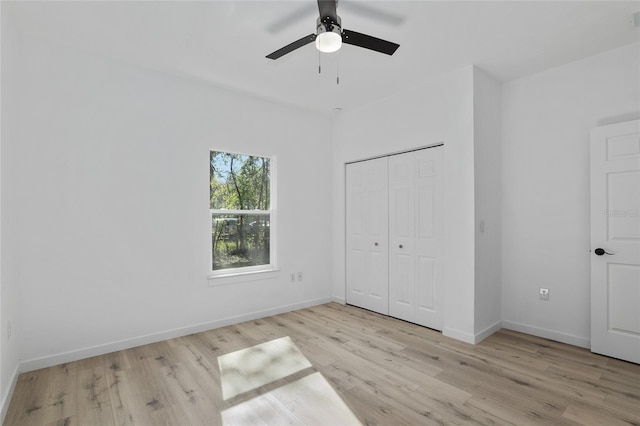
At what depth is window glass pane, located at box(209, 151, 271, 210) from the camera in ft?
12.8

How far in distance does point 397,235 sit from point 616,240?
2.06 meters

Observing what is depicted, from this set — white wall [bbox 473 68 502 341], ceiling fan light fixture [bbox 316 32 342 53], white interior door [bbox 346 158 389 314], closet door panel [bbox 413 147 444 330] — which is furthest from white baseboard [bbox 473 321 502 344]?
ceiling fan light fixture [bbox 316 32 342 53]

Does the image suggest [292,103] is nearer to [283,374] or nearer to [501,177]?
[501,177]

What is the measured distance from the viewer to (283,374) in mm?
2660

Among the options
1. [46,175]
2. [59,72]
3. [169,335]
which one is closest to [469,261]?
[169,335]

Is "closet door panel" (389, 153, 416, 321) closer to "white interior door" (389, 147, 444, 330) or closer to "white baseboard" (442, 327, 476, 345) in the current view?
"white interior door" (389, 147, 444, 330)

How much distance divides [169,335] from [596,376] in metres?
3.88

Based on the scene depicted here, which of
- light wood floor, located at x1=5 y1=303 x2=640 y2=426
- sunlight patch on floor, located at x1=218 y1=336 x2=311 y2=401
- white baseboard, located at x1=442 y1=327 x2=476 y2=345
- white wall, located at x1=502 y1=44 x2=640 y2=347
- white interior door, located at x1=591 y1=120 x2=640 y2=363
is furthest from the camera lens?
white baseboard, located at x1=442 y1=327 x2=476 y2=345

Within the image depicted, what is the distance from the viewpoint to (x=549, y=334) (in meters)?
3.39

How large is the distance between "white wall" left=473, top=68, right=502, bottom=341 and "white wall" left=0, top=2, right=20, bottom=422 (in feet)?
12.7

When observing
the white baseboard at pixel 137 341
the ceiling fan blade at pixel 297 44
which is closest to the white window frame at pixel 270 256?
the white baseboard at pixel 137 341

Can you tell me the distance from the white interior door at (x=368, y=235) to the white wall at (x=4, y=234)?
3568 mm

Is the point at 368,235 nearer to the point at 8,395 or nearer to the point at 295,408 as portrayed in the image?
the point at 295,408

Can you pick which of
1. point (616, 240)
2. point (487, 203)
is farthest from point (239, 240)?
point (616, 240)
